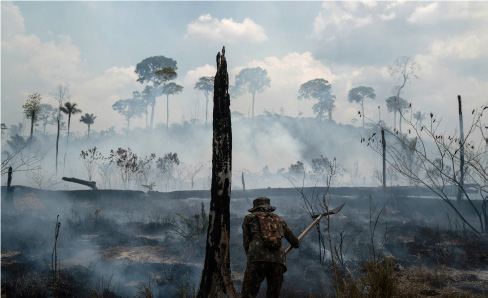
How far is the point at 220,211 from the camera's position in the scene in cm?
478

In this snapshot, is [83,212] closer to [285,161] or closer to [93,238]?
[93,238]

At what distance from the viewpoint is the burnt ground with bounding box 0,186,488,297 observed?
7.30 meters

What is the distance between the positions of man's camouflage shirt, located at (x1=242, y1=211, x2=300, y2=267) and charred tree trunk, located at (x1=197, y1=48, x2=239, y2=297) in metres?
0.44

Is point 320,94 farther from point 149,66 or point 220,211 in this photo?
point 220,211

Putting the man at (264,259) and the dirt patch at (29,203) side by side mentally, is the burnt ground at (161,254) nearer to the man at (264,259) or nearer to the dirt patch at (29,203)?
Answer: the dirt patch at (29,203)

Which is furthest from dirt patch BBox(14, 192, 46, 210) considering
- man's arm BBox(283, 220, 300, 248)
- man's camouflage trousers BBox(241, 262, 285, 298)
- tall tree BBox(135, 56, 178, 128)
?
tall tree BBox(135, 56, 178, 128)

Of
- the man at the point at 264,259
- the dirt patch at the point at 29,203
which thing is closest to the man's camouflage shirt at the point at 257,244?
the man at the point at 264,259

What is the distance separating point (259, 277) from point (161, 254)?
708 cm

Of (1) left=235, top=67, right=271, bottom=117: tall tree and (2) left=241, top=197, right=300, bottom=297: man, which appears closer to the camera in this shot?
(2) left=241, top=197, right=300, bottom=297: man

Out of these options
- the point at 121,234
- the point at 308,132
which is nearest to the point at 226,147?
the point at 121,234

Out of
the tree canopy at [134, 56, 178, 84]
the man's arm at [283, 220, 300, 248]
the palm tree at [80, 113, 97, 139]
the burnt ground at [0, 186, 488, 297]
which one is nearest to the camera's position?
the man's arm at [283, 220, 300, 248]

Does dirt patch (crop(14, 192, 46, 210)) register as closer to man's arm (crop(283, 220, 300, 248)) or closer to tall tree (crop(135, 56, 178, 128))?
man's arm (crop(283, 220, 300, 248))

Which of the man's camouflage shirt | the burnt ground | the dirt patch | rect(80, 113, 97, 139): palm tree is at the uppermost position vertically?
rect(80, 113, 97, 139): palm tree

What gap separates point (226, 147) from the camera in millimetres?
4961
